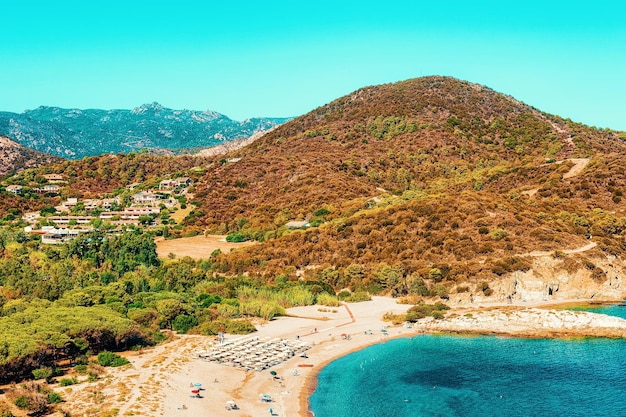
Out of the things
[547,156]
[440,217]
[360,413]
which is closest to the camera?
[360,413]

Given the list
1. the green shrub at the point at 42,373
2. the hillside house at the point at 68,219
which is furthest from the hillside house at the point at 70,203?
the green shrub at the point at 42,373

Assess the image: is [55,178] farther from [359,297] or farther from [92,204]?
[359,297]

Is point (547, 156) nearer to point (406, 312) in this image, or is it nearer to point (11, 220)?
point (406, 312)

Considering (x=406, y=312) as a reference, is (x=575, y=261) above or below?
above

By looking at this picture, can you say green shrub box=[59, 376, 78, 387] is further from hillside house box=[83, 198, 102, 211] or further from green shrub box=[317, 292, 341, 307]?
hillside house box=[83, 198, 102, 211]

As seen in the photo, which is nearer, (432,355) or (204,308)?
(432,355)

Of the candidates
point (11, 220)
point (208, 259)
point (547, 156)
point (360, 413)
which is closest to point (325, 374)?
point (360, 413)
